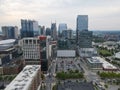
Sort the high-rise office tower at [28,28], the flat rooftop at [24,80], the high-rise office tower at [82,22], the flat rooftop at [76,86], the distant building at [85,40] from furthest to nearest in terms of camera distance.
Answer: the high-rise office tower at [82,22] → the distant building at [85,40] → the high-rise office tower at [28,28] → the flat rooftop at [76,86] → the flat rooftop at [24,80]

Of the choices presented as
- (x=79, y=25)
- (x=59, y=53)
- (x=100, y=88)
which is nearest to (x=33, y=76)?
(x=100, y=88)

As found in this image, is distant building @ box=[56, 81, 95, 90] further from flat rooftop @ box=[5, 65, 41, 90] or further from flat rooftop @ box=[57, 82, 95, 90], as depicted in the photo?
flat rooftop @ box=[5, 65, 41, 90]

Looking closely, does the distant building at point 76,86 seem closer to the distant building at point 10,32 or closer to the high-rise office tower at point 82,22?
the high-rise office tower at point 82,22

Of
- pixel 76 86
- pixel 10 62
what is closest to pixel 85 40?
pixel 10 62

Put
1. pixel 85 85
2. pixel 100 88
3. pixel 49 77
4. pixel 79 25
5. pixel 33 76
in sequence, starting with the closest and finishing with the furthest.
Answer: pixel 33 76 < pixel 85 85 < pixel 100 88 < pixel 49 77 < pixel 79 25

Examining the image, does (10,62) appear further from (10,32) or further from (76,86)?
(10,32)

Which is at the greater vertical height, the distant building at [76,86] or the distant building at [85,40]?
the distant building at [85,40]

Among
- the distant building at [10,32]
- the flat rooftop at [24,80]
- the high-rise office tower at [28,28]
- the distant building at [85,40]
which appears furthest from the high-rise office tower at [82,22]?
the flat rooftop at [24,80]

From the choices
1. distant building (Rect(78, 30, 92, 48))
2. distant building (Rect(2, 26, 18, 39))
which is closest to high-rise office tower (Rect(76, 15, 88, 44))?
distant building (Rect(78, 30, 92, 48))

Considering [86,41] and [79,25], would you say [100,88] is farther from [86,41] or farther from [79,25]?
[79,25]

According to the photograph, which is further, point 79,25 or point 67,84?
point 79,25
